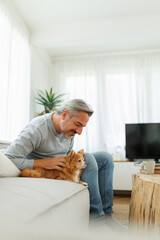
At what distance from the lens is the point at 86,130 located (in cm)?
423

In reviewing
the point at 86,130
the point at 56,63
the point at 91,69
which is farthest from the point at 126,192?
the point at 56,63

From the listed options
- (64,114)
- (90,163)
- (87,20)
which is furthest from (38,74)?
(90,163)

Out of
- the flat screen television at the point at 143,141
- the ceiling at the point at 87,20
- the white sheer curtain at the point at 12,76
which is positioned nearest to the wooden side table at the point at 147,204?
the white sheer curtain at the point at 12,76

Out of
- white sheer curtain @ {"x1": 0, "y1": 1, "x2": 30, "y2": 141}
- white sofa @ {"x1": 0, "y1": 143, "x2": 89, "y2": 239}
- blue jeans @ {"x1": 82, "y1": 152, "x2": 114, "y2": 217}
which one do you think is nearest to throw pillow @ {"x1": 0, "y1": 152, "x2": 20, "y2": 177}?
white sofa @ {"x1": 0, "y1": 143, "x2": 89, "y2": 239}

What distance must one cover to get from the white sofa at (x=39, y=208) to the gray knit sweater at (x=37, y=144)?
35 cm

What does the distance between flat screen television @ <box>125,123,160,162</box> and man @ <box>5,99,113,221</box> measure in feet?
7.49

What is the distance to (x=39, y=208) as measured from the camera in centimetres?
70

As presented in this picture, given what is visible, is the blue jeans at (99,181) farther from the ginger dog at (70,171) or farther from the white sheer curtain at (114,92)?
the white sheer curtain at (114,92)

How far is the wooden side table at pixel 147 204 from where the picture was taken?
96 centimetres

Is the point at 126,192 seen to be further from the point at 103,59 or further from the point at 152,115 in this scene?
the point at 103,59

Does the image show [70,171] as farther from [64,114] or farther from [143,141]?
[143,141]

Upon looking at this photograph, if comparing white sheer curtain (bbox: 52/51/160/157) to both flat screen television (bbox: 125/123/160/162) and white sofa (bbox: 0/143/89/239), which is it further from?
white sofa (bbox: 0/143/89/239)

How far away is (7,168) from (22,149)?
0.16m

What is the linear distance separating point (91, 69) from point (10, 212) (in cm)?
405
